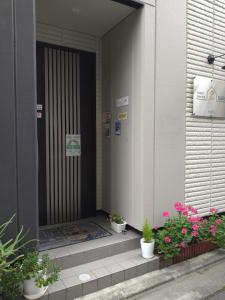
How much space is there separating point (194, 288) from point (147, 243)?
2.85 feet

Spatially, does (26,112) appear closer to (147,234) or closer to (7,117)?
(7,117)

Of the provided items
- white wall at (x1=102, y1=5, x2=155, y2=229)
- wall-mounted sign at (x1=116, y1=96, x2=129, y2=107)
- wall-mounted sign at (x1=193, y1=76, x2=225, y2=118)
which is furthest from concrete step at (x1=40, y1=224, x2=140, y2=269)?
wall-mounted sign at (x1=193, y1=76, x2=225, y2=118)

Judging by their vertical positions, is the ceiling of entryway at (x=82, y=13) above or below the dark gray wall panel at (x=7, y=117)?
above

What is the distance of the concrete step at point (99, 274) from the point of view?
3201mm

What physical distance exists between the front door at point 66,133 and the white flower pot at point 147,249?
1718 mm

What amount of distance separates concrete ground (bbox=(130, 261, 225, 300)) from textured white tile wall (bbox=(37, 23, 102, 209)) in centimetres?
229

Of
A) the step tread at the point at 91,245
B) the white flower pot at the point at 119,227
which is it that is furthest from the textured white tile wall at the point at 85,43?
the step tread at the point at 91,245

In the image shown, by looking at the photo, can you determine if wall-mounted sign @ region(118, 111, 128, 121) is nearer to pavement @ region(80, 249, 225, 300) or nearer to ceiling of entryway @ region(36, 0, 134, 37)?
ceiling of entryway @ region(36, 0, 134, 37)

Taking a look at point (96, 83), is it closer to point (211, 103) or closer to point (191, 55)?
point (191, 55)

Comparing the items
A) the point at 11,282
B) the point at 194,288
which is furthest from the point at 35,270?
the point at 194,288

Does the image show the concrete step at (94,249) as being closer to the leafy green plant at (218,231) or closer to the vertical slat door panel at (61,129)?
the vertical slat door panel at (61,129)

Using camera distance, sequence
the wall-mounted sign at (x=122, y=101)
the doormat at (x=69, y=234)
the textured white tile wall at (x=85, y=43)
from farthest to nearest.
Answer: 1. the textured white tile wall at (x=85, y=43)
2. the wall-mounted sign at (x=122, y=101)
3. the doormat at (x=69, y=234)

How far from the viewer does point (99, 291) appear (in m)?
3.42

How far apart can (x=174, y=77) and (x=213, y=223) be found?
8.90 feet
